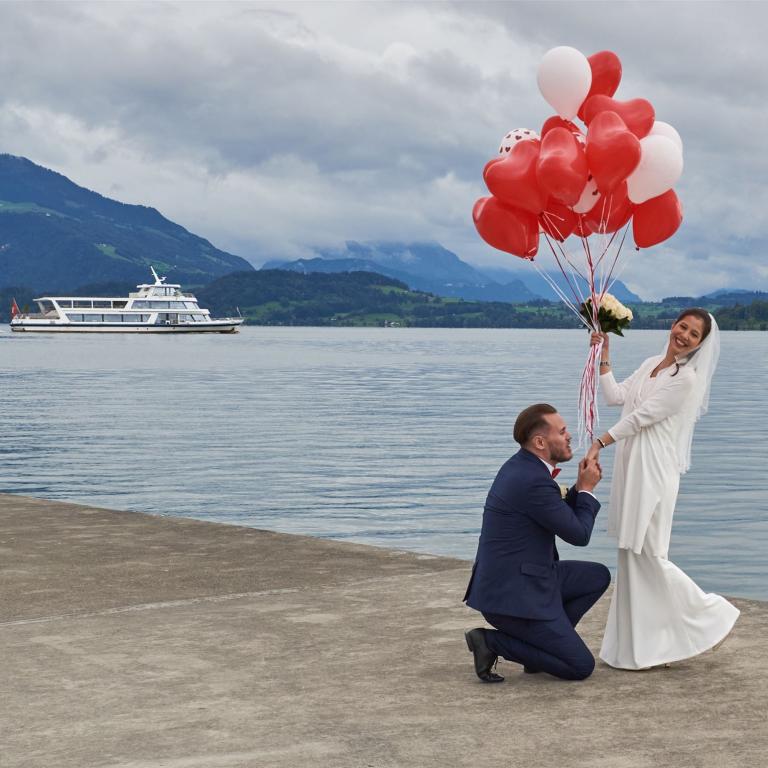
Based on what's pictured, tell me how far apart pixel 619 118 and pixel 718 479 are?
59.5 ft

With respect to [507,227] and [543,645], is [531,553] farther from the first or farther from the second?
[507,227]

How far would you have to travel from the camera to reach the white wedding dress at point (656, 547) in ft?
20.3

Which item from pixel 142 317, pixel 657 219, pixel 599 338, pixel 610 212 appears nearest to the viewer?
pixel 599 338

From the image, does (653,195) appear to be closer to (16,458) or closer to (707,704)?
(707,704)

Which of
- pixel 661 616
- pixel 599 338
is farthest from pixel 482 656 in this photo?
pixel 599 338

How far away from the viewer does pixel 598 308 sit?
6812 millimetres

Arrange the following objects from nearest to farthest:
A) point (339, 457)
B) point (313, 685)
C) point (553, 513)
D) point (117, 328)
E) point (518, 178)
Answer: point (553, 513) → point (313, 685) → point (518, 178) → point (339, 457) → point (117, 328)

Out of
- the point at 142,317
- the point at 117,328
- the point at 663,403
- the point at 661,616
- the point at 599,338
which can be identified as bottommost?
the point at 117,328

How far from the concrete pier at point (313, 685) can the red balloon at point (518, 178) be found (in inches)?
95.9

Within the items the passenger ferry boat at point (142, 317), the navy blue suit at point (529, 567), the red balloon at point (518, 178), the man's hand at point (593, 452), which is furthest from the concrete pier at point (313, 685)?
the passenger ferry boat at point (142, 317)

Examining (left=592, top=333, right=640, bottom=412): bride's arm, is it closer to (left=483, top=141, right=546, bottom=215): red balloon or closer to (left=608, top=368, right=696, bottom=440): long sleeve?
(left=608, top=368, right=696, bottom=440): long sleeve

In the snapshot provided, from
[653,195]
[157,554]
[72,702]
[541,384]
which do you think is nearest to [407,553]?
[157,554]

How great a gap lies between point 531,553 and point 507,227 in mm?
2368

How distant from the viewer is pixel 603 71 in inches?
298
